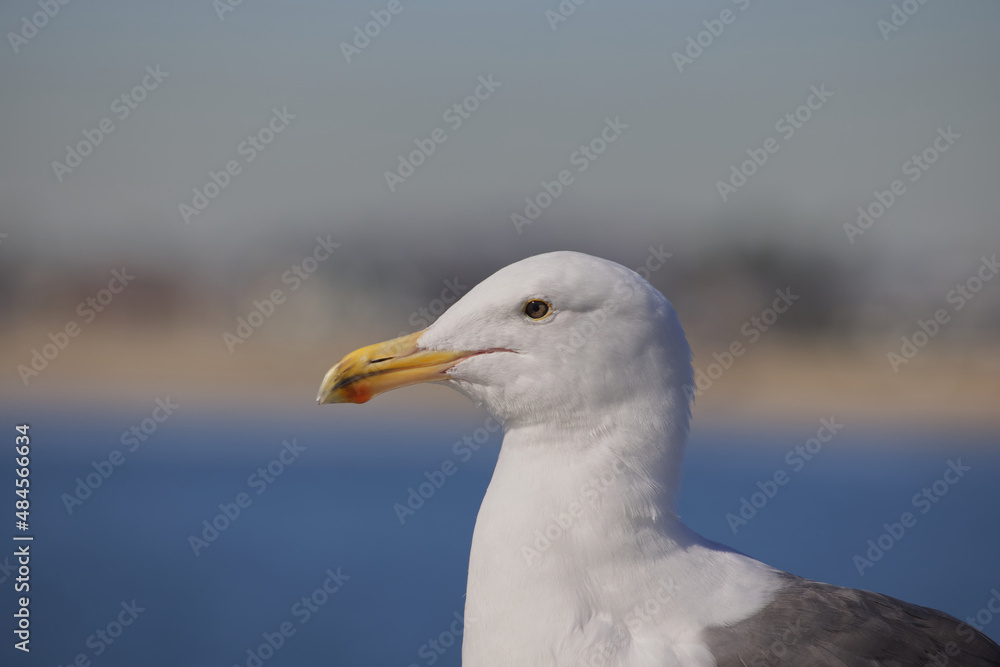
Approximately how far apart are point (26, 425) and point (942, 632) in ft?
12.5

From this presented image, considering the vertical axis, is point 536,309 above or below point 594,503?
above

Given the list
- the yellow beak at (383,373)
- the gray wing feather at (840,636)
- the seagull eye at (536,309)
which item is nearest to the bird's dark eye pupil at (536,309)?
the seagull eye at (536,309)

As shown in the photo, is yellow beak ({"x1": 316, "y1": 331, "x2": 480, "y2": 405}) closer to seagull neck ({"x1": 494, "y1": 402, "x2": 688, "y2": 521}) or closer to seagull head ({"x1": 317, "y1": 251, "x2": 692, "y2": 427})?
seagull head ({"x1": 317, "y1": 251, "x2": 692, "y2": 427})

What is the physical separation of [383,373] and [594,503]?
1.66 feet

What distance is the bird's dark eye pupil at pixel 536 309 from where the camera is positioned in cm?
166

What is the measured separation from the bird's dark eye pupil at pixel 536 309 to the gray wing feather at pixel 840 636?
69cm

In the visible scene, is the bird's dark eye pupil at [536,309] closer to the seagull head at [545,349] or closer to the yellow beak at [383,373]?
the seagull head at [545,349]

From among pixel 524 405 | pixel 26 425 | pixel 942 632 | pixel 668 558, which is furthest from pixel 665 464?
pixel 26 425

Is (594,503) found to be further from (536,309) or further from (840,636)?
(840,636)

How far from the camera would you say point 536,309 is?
1.67 meters

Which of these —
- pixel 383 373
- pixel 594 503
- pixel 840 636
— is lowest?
pixel 383 373

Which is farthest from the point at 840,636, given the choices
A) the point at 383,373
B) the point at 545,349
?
the point at 383,373

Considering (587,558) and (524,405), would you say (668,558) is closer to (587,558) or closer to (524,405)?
(587,558)

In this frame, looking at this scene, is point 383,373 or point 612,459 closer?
point 612,459
